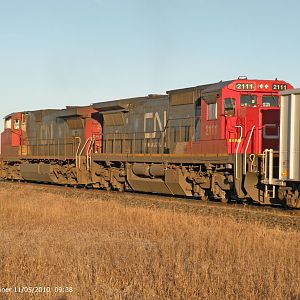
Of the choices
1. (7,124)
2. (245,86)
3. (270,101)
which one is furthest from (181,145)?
(7,124)

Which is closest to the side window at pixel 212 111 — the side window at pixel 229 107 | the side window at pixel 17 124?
the side window at pixel 229 107

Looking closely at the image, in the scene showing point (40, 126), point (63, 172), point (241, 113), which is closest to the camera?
point (241, 113)

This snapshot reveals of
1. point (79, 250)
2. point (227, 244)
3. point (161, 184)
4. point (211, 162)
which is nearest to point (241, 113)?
point (211, 162)

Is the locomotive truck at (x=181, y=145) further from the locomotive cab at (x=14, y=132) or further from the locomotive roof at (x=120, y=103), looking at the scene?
the locomotive cab at (x=14, y=132)

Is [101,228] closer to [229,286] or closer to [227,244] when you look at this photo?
[227,244]

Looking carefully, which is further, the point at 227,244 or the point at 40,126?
the point at 40,126

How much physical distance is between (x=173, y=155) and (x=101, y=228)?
25.9 ft

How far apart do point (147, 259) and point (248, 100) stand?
32.0ft

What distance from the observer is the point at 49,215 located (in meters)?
11.8

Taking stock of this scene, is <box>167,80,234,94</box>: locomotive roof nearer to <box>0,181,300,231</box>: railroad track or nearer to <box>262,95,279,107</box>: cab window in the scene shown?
<box>262,95,279,107</box>: cab window

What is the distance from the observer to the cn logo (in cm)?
1903

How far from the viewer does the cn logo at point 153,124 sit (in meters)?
19.0

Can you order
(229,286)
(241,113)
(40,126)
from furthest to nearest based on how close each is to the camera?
(40,126) < (241,113) < (229,286)

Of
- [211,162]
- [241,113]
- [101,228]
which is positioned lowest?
[101,228]
